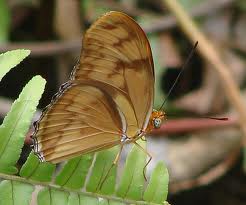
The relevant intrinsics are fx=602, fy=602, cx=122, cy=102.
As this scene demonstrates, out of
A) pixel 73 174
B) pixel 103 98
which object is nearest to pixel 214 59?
pixel 103 98

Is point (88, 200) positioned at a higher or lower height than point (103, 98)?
lower

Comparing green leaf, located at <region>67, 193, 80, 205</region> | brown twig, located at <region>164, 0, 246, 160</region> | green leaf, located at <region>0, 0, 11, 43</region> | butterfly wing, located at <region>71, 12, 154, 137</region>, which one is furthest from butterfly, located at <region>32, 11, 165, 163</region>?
green leaf, located at <region>0, 0, 11, 43</region>

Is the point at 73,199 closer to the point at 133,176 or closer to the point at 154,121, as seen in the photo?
the point at 133,176

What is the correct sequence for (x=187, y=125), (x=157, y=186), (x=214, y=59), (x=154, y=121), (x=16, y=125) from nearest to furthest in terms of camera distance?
(x=16, y=125) < (x=157, y=186) < (x=154, y=121) < (x=214, y=59) < (x=187, y=125)

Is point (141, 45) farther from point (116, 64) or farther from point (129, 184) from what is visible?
point (129, 184)

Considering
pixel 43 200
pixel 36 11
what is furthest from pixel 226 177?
pixel 43 200

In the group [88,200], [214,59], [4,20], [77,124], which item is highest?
[4,20]

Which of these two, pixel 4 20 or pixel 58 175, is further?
pixel 4 20
